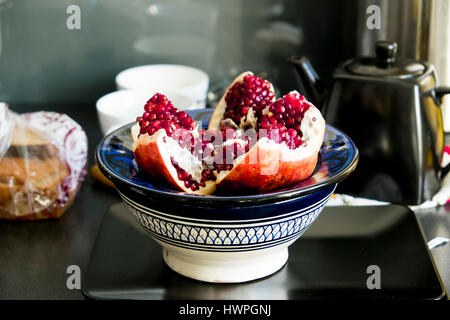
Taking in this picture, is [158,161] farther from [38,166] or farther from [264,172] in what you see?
[38,166]

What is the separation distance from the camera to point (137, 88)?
128 cm

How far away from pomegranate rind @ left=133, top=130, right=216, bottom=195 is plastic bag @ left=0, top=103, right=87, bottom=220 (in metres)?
0.30

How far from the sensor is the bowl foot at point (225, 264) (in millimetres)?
719

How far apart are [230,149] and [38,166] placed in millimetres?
387

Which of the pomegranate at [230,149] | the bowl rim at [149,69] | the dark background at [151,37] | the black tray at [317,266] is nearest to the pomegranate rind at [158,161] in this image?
the pomegranate at [230,149]

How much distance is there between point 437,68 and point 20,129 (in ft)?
2.50

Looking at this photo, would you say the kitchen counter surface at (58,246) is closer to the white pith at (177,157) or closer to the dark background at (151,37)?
the white pith at (177,157)

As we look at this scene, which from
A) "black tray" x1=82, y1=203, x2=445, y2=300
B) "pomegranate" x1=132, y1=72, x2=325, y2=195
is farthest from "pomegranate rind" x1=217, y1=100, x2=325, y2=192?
"black tray" x1=82, y1=203, x2=445, y2=300

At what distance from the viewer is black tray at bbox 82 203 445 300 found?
73 centimetres

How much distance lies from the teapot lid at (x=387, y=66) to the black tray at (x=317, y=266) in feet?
0.70

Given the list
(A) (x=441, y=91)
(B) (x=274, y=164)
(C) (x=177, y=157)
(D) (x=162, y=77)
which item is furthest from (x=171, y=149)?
(D) (x=162, y=77)

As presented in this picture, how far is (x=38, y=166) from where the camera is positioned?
96 centimetres

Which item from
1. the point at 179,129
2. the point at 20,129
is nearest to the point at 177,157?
the point at 179,129

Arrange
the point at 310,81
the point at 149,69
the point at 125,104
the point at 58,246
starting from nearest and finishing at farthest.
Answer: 1. the point at 58,246
2. the point at 310,81
3. the point at 125,104
4. the point at 149,69
